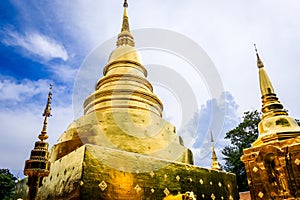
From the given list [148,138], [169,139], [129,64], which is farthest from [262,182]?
[129,64]

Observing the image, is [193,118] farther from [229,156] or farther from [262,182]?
Answer: [229,156]

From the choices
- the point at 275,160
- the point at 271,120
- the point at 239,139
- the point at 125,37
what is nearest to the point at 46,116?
the point at 275,160

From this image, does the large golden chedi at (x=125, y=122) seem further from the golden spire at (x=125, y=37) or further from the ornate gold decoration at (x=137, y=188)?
the golden spire at (x=125, y=37)

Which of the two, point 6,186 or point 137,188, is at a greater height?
point 6,186

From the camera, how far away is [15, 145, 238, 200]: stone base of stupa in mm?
4387

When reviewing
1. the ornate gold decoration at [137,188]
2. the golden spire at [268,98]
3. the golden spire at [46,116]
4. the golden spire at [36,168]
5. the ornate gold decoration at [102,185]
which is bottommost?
the ornate gold decoration at [137,188]

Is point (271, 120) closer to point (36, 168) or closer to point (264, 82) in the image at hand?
point (264, 82)

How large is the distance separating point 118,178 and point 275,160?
412 centimetres

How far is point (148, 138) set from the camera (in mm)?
6754

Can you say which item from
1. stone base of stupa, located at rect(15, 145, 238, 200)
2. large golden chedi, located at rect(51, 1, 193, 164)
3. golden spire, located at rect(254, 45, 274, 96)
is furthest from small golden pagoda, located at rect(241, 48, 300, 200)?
large golden chedi, located at rect(51, 1, 193, 164)

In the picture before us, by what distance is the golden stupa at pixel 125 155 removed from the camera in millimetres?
4582

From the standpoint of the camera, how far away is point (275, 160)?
20.7ft

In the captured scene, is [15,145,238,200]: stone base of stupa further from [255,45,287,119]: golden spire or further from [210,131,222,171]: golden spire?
[210,131,222,171]: golden spire

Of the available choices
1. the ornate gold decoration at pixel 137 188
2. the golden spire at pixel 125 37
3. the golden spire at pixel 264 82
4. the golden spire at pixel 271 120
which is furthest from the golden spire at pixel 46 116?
the golden spire at pixel 264 82
